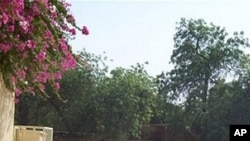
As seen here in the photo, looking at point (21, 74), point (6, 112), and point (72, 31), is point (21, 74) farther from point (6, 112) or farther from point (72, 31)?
point (6, 112)

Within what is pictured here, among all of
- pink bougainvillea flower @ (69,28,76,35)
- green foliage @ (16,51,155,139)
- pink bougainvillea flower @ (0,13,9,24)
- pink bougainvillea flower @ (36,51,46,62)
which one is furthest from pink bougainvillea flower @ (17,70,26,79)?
green foliage @ (16,51,155,139)

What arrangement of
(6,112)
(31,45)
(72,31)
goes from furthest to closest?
(6,112)
(72,31)
(31,45)

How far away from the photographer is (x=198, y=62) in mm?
31984

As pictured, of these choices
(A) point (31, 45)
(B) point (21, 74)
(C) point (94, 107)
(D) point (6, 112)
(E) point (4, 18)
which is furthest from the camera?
(C) point (94, 107)

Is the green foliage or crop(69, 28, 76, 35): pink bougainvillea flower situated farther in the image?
the green foliage

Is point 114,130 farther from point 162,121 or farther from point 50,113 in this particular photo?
point 162,121

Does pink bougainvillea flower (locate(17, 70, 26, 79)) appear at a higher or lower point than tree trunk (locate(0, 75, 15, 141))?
higher

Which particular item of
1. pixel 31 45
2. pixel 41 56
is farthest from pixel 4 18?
pixel 41 56

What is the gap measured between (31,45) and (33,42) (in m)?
0.05

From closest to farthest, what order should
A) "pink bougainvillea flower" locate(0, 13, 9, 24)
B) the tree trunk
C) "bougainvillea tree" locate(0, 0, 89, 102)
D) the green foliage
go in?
"pink bougainvillea flower" locate(0, 13, 9, 24), "bougainvillea tree" locate(0, 0, 89, 102), the tree trunk, the green foliage

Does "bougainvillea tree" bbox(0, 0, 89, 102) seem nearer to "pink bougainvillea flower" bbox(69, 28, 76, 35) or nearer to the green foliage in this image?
"pink bougainvillea flower" bbox(69, 28, 76, 35)

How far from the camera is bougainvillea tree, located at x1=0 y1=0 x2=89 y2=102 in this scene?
6.85 metres

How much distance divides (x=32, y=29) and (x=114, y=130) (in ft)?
76.3

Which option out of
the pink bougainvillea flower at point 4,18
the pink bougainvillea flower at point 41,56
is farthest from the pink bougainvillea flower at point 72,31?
the pink bougainvillea flower at point 4,18
